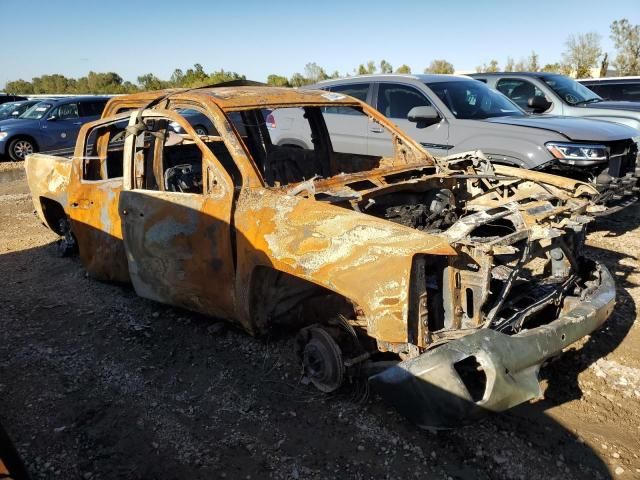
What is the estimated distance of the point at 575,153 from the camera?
5.61 metres

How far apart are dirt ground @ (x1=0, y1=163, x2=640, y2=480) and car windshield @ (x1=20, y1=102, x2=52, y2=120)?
10.4m

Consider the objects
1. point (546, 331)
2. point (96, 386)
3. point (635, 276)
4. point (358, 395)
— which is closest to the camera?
point (546, 331)

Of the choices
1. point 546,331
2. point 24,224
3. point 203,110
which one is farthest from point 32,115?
point 546,331

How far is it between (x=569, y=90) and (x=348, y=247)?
7.47 meters

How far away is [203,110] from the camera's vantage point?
11.5ft

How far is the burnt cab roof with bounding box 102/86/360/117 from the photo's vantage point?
11.8 ft

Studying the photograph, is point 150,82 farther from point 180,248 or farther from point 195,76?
point 180,248

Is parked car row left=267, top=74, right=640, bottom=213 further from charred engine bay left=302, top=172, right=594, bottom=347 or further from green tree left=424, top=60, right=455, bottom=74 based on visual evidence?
green tree left=424, top=60, right=455, bottom=74

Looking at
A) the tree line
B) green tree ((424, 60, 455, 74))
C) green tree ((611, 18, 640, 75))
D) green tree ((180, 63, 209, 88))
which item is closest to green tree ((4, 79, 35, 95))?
the tree line

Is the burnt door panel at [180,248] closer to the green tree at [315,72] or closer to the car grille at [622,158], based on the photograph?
the car grille at [622,158]

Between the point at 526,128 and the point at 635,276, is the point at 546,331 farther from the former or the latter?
the point at 526,128

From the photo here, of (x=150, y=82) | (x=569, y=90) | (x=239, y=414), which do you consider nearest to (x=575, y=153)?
(x=569, y=90)

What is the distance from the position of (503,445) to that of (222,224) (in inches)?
77.1

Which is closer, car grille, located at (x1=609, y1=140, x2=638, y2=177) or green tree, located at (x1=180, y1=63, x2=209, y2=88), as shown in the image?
car grille, located at (x1=609, y1=140, x2=638, y2=177)
